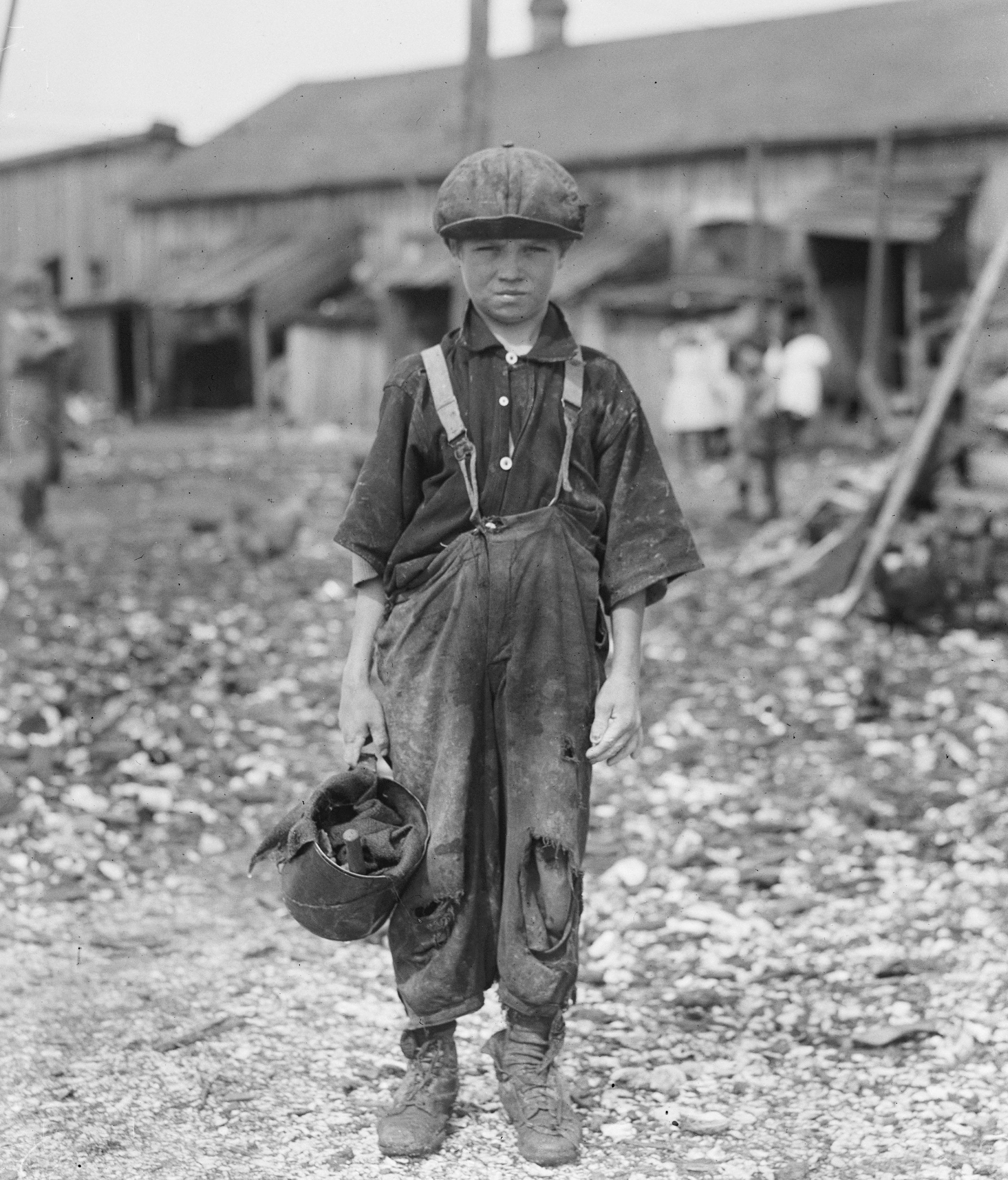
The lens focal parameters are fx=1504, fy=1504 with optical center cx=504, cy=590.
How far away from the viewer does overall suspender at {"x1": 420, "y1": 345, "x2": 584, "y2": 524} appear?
327 centimetres

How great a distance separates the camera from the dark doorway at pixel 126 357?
35.1 metres

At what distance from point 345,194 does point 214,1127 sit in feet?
96.6

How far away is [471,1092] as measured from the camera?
3816 millimetres

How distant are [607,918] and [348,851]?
2.23 meters

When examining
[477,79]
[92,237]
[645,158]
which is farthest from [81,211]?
[477,79]

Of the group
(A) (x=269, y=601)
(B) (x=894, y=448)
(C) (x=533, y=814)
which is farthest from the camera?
(B) (x=894, y=448)

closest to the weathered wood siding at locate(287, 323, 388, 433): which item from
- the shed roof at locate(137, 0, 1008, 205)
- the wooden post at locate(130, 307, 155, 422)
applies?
the shed roof at locate(137, 0, 1008, 205)

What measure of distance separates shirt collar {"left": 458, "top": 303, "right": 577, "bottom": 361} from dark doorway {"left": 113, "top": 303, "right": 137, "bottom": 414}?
32.9m

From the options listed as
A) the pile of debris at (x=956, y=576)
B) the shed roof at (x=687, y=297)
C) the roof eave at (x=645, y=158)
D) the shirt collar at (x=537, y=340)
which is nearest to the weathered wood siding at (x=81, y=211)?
the roof eave at (x=645, y=158)

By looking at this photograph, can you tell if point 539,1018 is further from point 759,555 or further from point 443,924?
point 759,555

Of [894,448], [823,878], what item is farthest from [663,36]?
[823,878]

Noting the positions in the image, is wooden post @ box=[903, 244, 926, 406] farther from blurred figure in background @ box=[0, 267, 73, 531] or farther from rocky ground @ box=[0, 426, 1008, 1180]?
rocky ground @ box=[0, 426, 1008, 1180]

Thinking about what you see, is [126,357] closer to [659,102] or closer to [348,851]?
[659,102]

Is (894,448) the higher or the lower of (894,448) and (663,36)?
the lower
